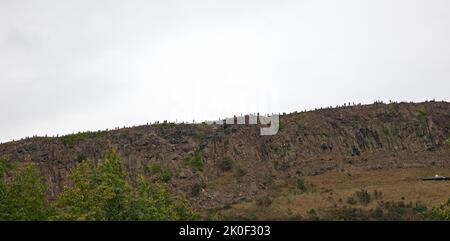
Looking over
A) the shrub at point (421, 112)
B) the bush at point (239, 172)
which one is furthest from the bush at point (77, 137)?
the shrub at point (421, 112)

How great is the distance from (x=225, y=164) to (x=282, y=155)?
7.15 m

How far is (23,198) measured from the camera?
1085 inches

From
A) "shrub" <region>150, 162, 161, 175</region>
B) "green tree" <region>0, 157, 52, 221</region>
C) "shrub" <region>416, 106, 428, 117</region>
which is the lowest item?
"green tree" <region>0, 157, 52, 221</region>

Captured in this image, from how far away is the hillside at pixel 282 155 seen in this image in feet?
191

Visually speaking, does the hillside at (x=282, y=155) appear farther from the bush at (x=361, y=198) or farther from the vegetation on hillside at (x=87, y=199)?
the vegetation on hillside at (x=87, y=199)

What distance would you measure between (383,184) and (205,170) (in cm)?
1907

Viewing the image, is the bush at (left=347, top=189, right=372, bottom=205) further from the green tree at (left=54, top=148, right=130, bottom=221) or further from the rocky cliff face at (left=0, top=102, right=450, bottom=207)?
the green tree at (left=54, top=148, right=130, bottom=221)

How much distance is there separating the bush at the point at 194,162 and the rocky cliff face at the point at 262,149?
22.5 inches

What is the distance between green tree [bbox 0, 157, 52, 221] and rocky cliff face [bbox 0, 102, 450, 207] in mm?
29546

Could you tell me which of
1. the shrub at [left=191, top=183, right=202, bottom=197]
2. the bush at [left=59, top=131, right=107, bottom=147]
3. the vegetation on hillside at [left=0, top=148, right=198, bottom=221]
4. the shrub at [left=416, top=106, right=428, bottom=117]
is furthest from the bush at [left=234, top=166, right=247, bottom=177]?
the vegetation on hillside at [left=0, top=148, right=198, bottom=221]

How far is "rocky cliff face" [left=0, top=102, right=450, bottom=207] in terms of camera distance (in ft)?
204

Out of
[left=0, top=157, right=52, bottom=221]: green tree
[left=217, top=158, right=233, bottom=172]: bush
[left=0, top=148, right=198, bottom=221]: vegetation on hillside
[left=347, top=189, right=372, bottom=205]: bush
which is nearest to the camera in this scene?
[left=0, top=148, right=198, bottom=221]: vegetation on hillside

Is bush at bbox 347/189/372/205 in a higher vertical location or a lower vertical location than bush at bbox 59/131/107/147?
lower
